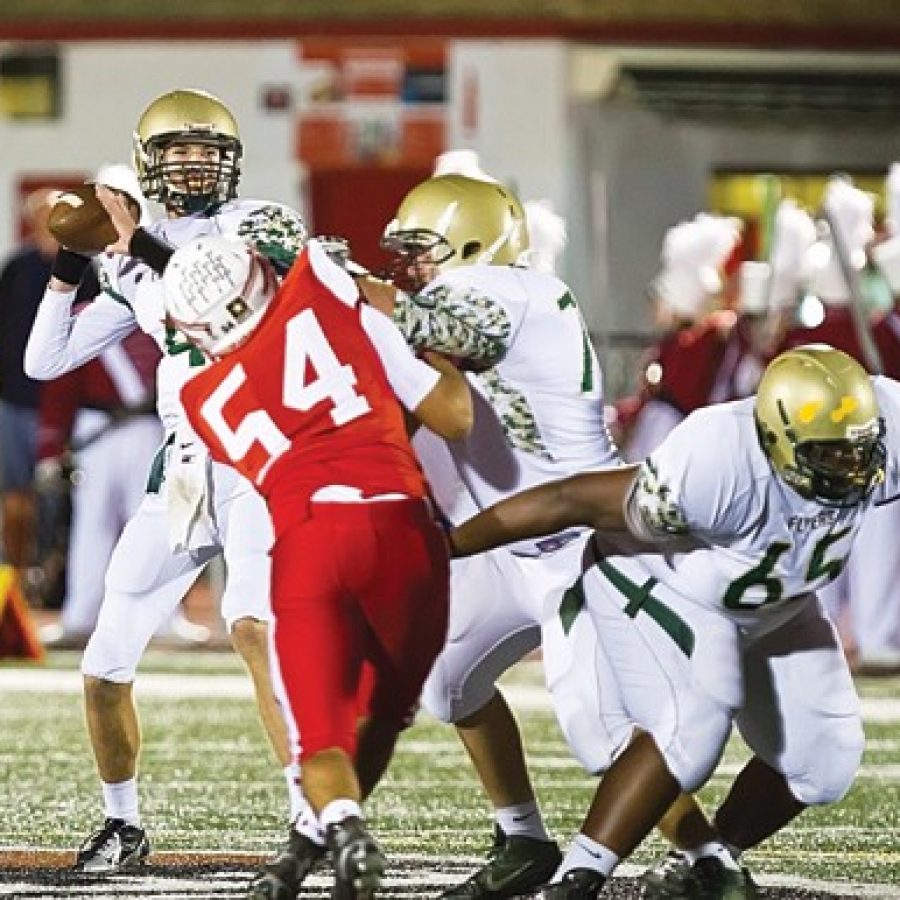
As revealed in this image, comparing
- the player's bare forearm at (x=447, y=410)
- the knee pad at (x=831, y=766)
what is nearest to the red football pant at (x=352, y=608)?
the player's bare forearm at (x=447, y=410)

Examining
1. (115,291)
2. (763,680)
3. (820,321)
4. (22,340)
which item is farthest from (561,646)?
(22,340)

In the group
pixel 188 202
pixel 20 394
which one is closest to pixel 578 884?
pixel 188 202

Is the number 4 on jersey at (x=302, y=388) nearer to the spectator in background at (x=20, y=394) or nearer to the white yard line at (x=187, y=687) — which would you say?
the white yard line at (x=187, y=687)

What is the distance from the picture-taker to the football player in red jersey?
5.67 metres


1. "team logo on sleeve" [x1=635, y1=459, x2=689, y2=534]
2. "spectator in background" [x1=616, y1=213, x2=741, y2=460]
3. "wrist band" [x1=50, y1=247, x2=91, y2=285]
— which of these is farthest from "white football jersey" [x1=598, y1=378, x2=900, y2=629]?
"spectator in background" [x1=616, y1=213, x2=741, y2=460]

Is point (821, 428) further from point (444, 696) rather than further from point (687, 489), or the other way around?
point (444, 696)

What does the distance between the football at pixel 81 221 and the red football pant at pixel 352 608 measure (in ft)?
3.73

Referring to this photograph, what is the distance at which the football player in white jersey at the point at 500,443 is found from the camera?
6.33 m

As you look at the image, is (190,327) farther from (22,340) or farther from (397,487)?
(22,340)

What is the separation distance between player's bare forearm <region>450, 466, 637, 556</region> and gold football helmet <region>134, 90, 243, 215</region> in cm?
131

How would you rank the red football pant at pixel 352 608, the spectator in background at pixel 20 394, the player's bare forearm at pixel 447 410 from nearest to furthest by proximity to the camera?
the red football pant at pixel 352 608, the player's bare forearm at pixel 447 410, the spectator in background at pixel 20 394

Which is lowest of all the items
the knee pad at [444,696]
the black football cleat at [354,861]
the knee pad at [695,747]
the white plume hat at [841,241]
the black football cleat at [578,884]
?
the white plume hat at [841,241]

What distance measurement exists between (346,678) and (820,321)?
25.8ft

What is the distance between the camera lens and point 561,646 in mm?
6473
